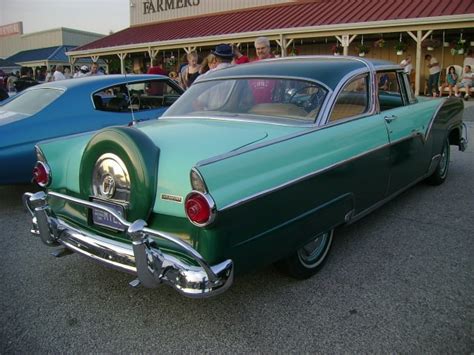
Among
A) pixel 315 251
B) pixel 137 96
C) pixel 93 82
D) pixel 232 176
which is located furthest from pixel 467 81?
pixel 232 176

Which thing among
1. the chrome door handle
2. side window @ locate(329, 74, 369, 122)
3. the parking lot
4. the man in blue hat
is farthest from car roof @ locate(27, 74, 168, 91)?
the chrome door handle

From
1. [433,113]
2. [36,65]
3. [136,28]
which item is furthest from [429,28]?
[36,65]

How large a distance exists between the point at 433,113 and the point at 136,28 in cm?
2291

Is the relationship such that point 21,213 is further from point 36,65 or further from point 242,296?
point 36,65

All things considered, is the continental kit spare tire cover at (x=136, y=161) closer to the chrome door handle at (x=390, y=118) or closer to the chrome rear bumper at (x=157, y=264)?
the chrome rear bumper at (x=157, y=264)

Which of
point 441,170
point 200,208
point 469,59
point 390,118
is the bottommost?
point 441,170

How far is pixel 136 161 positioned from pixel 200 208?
509 mm

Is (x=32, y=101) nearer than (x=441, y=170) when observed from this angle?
No

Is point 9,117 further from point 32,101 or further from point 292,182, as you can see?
point 292,182

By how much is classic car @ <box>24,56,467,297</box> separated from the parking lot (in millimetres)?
306

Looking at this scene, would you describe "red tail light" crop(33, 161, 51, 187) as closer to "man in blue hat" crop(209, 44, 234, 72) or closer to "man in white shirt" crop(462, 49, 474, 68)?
"man in blue hat" crop(209, 44, 234, 72)

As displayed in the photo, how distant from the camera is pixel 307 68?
348 cm

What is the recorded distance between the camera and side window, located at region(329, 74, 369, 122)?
10.9ft

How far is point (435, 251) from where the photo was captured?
352 centimetres
